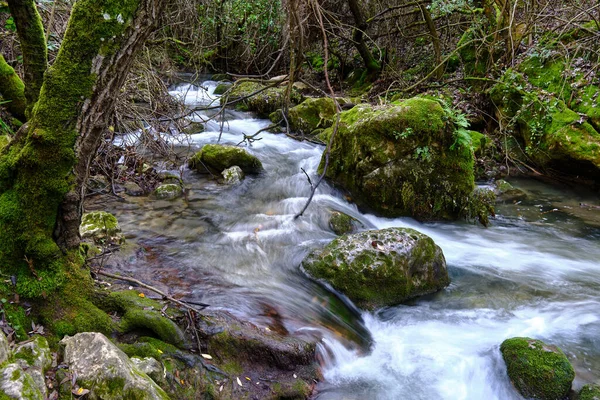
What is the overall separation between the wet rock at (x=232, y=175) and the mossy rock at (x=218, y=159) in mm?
173

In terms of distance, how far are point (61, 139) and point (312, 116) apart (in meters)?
8.50

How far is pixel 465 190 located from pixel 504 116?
3433 mm

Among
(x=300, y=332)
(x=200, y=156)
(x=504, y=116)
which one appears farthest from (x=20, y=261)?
(x=504, y=116)

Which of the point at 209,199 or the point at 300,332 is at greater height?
the point at 209,199

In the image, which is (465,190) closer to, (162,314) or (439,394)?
(439,394)

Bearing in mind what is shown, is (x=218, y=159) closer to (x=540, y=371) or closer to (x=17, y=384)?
(x=540, y=371)

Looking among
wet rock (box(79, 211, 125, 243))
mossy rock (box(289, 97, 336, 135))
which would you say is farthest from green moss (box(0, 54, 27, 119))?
mossy rock (box(289, 97, 336, 135))

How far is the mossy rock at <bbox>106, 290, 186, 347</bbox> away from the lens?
278 centimetres

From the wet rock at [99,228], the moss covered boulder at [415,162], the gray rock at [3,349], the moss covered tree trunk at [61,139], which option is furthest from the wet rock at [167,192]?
the gray rock at [3,349]

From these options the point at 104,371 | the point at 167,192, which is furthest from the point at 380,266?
the point at 167,192

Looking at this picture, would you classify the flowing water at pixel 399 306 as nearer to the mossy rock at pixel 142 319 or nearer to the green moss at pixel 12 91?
the mossy rock at pixel 142 319

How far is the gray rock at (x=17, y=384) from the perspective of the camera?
1.65 meters

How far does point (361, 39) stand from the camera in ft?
40.5

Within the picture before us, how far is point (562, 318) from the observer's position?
14.2ft
